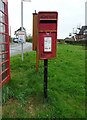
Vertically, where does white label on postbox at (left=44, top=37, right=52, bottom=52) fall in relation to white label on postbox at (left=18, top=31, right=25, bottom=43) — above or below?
below

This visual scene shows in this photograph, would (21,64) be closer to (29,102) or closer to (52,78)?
(52,78)

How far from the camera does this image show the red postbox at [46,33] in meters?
5.61

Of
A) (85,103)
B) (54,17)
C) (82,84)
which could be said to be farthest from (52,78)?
(54,17)

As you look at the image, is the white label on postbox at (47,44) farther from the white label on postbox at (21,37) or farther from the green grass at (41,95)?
the white label on postbox at (21,37)

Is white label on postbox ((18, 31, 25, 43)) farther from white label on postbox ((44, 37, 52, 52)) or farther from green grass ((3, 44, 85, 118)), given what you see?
white label on postbox ((44, 37, 52, 52))

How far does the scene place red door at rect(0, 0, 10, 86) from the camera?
638 centimetres

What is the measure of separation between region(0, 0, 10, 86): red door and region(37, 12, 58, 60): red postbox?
1.05 metres

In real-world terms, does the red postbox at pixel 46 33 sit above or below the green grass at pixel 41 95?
above

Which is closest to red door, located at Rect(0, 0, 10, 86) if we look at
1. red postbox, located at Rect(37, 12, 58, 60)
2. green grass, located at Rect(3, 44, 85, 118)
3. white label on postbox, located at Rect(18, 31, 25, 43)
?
green grass, located at Rect(3, 44, 85, 118)

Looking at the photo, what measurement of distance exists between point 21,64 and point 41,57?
3424 millimetres

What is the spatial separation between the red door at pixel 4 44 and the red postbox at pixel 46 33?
1.05 m

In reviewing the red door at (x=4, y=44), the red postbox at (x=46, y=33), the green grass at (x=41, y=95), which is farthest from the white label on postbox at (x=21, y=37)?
the red postbox at (x=46, y=33)

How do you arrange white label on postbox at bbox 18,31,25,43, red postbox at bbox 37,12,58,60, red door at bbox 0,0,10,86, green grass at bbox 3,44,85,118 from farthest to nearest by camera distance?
1. white label on postbox at bbox 18,31,25,43
2. red door at bbox 0,0,10,86
3. red postbox at bbox 37,12,58,60
4. green grass at bbox 3,44,85,118

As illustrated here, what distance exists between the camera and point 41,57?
5.67m
